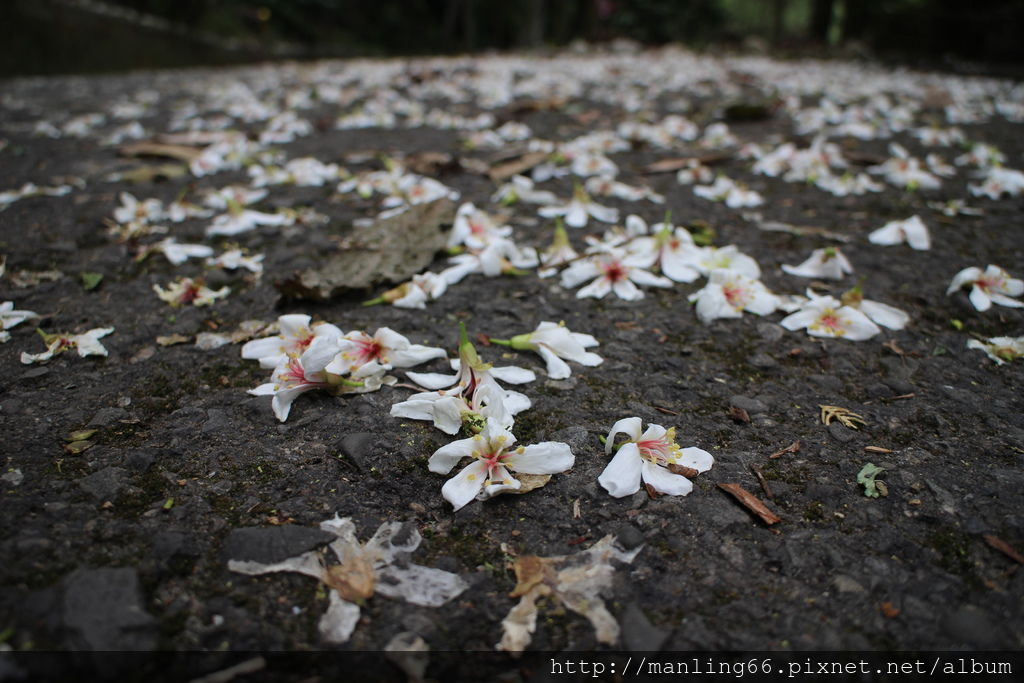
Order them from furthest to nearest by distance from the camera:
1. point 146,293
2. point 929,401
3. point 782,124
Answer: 1. point 782,124
2. point 146,293
3. point 929,401

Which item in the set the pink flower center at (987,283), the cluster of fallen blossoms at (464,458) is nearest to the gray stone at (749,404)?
the cluster of fallen blossoms at (464,458)

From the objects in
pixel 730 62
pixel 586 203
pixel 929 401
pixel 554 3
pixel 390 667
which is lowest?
pixel 390 667

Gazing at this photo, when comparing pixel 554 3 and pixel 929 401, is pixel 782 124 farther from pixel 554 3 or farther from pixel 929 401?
pixel 554 3

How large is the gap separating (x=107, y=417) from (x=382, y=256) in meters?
1.04

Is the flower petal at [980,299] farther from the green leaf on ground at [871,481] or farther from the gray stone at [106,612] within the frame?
the gray stone at [106,612]

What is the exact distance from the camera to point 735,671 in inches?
35.5

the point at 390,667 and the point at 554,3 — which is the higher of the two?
the point at 554,3

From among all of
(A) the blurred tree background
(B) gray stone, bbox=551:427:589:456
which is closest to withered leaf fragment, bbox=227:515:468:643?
(B) gray stone, bbox=551:427:589:456

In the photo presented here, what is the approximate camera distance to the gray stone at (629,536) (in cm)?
110

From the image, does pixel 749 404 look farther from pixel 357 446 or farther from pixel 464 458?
pixel 357 446

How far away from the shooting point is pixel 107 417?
1405mm

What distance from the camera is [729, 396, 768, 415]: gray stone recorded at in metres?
1.49

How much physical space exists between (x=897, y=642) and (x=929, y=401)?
0.81m

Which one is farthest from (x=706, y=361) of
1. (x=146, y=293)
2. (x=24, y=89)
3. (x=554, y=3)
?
(x=554, y=3)
